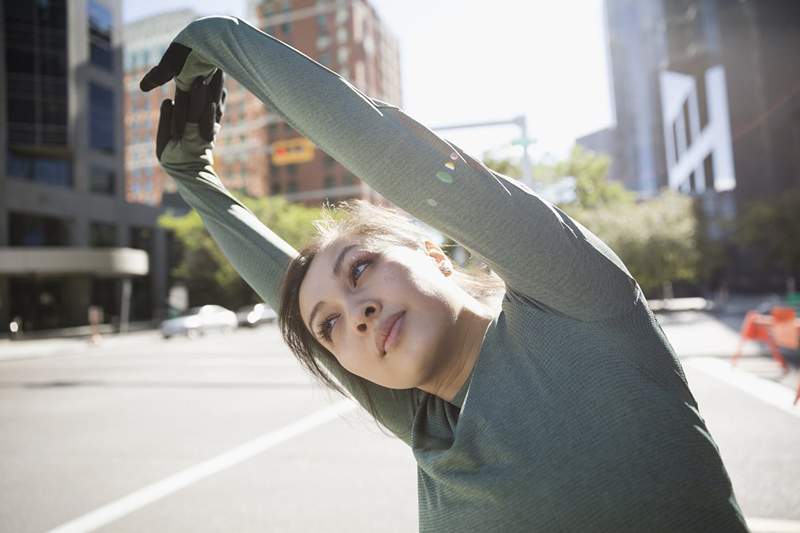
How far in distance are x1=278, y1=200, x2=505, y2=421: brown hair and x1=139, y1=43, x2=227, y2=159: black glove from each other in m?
0.43

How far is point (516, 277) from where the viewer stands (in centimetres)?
102

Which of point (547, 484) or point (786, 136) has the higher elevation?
point (786, 136)

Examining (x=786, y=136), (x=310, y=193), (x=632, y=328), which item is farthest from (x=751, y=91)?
(x=632, y=328)

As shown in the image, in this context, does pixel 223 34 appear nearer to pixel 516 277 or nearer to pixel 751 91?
pixel 516 277

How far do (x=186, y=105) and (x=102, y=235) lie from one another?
44.9 metres

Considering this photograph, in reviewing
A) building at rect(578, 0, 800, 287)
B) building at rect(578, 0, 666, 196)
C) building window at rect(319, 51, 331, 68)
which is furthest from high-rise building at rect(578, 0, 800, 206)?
building window at rect(319, 51, 331, 68)

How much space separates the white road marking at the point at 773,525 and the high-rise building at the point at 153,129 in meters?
67.2

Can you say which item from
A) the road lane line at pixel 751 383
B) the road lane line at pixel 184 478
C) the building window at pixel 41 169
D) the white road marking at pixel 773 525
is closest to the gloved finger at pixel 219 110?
the road lane line at pixel 184 478

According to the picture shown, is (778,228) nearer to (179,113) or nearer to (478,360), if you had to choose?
(478,360)

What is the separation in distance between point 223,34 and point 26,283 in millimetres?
42909

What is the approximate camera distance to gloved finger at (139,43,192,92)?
47.4 inches

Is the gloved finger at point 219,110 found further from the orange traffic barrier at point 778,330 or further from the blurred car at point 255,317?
the blurred car at point 255,317

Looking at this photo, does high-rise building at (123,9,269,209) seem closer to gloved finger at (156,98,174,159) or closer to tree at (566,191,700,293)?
tree at (566,191,700,293)

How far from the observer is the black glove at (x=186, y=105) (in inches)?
49.0
